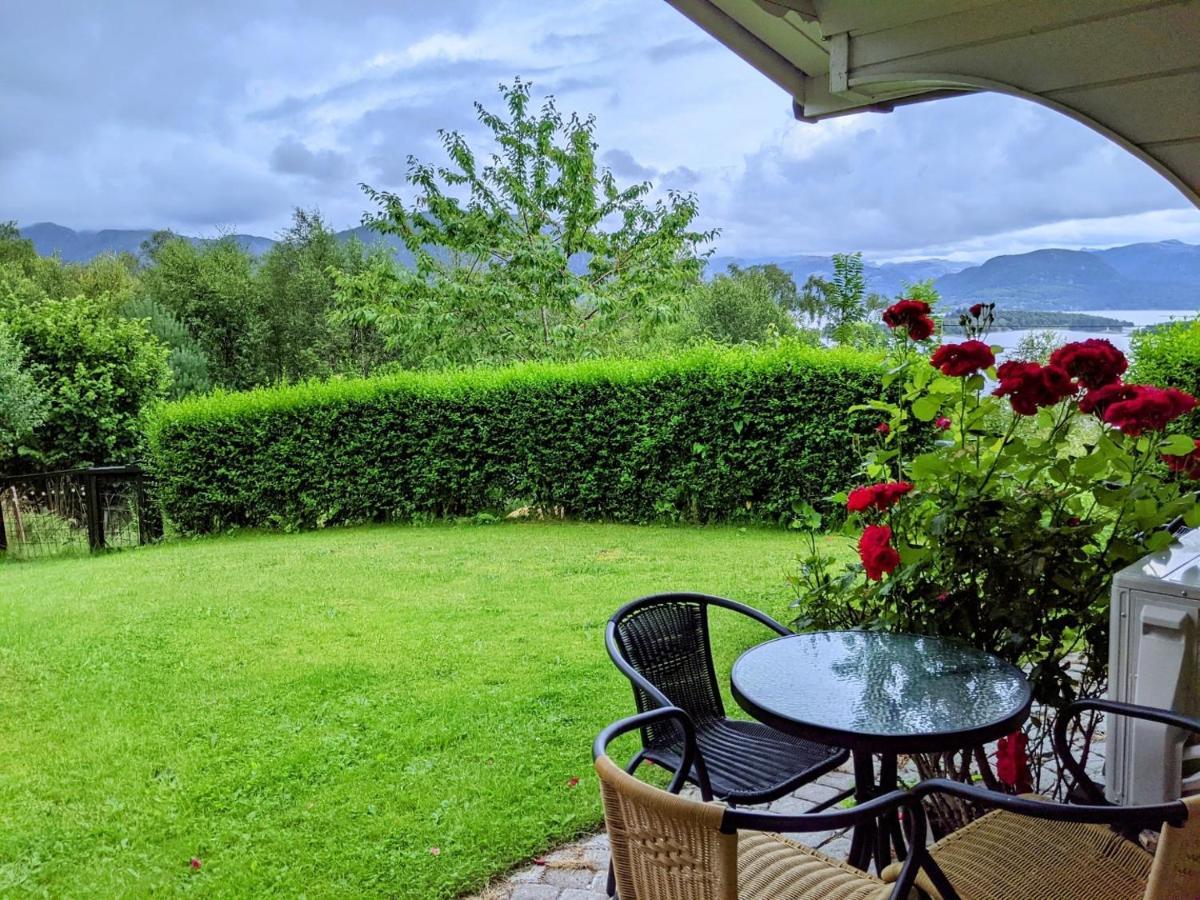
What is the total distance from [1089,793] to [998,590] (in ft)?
1.71

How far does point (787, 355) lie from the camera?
7.22m

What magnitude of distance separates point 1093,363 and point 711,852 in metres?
1.48

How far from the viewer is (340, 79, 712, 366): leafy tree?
12508 millimetres

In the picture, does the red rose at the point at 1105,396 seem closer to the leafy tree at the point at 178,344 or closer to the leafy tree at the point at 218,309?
the leafy tree at the point at 178,344

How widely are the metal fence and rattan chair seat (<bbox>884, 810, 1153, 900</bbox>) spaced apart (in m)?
8.87

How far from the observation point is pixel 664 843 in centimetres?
130

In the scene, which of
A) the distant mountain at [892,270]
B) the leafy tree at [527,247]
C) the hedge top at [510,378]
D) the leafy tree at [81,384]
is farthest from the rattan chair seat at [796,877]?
the leafy tree at [81,384]

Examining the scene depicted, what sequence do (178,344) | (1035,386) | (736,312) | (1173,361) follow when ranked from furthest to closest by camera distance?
(736,312)
(178,344)
(1173,361)
(1035,386)

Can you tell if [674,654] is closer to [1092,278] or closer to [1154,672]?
[1154,672]

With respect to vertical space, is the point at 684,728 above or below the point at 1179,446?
below

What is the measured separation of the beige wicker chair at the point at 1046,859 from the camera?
1.21 meters

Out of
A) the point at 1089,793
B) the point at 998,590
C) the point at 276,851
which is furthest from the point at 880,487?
the point at 276,851

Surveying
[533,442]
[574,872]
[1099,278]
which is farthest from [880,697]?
[533,442]

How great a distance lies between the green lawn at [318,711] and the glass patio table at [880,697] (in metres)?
1.02
